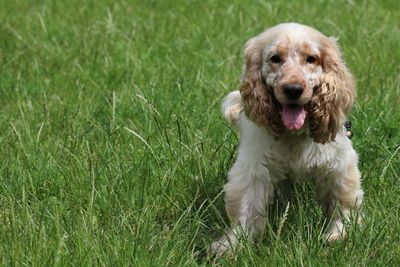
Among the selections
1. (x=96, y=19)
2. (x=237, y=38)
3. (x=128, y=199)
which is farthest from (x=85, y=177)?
(x=96, y=19)

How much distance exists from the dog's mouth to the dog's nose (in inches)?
A: 4.4

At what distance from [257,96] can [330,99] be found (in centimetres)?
36

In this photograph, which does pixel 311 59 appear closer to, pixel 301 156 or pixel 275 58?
pixel 275 58

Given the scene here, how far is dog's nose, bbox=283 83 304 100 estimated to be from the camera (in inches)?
144

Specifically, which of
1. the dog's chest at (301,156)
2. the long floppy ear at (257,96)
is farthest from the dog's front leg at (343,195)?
the long floppy ear at (257,96)

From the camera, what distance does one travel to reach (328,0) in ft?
28.7

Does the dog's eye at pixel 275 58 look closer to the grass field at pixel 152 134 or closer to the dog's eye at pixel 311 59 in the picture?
the dog's eye at pixel 311 59

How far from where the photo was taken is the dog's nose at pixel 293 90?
366 cm

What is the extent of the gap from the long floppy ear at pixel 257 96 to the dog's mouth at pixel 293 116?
0.07 m

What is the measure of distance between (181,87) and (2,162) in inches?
64.1

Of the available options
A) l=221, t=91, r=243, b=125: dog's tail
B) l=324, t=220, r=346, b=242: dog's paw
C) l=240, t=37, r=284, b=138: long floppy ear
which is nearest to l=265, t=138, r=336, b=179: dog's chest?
l=240, t=37, r=284, b=138: long floppy ear

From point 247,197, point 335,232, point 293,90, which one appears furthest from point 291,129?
point 335,232

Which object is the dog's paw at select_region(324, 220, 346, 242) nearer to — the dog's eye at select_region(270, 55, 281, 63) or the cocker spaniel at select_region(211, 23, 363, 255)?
the cocker spaniel at select_region(211, 23, 363, 255)

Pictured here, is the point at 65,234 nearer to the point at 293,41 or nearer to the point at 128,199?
the point at 128,199
